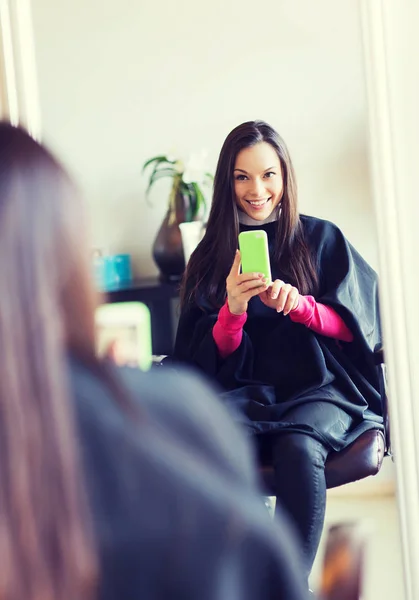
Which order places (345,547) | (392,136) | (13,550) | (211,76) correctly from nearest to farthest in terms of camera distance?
(13,550)
(345,547)
(392,136)
(211,76)

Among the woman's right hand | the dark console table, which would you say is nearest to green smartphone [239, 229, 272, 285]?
the woman's right hand

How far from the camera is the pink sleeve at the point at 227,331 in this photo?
1.13 metres

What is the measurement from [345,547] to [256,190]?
0.63 meters

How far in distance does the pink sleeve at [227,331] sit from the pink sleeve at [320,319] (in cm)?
8

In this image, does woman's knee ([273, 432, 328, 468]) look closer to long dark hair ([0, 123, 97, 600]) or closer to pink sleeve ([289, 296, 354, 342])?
pink sleeve ([289, 296, 354, 342])

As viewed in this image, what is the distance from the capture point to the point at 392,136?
900 mm

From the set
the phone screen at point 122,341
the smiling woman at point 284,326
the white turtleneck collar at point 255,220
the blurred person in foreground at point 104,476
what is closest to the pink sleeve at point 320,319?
the smiling woman at point 284,326

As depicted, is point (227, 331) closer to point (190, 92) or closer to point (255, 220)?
point (255, 220)

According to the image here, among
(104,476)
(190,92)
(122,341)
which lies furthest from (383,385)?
(104,476)

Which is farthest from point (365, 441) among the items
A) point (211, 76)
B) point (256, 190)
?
point (211, 76)

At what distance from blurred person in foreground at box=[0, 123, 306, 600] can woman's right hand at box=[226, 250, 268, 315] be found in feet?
1.90

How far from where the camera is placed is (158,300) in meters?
1.13

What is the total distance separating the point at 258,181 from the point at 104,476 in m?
0.69

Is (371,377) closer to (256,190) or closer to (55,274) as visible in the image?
(256,190)
